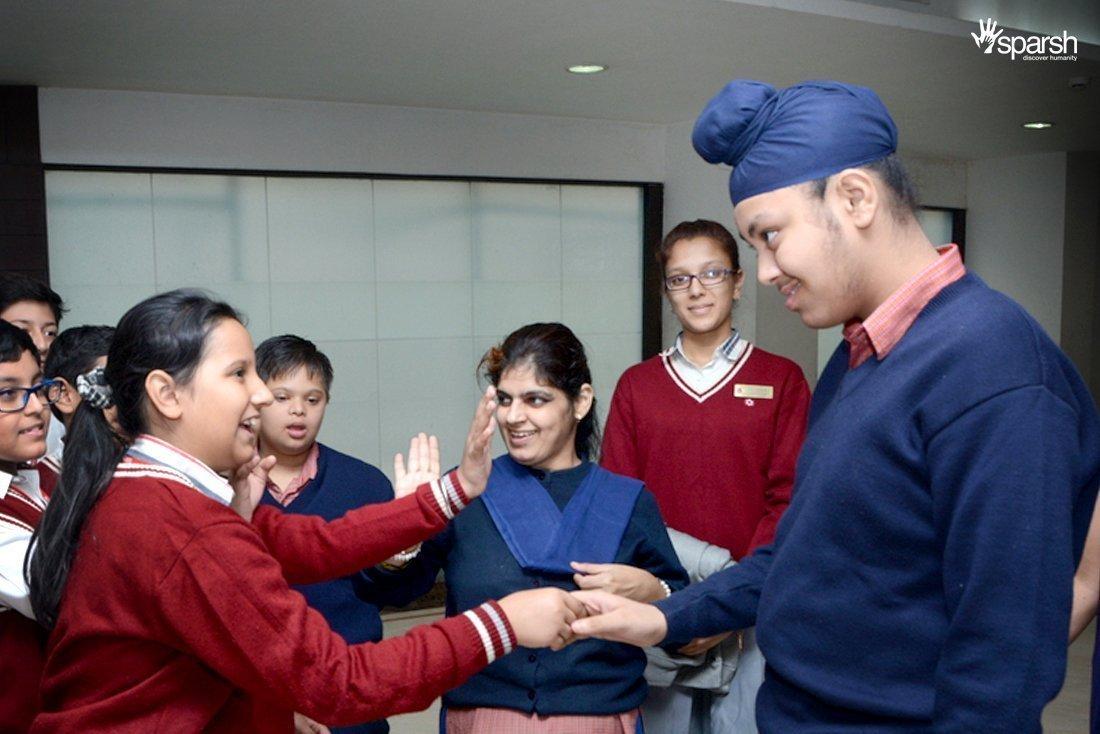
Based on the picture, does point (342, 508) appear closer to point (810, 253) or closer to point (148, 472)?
point (148, 472)

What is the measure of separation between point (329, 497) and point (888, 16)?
2.51 m

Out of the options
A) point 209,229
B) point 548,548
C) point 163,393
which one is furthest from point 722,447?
point 209,229

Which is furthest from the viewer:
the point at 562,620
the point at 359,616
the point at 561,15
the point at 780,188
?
the point at 561,15

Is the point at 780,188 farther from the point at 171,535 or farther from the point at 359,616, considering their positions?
the point at 359,616

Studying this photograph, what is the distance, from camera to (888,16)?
3404mm

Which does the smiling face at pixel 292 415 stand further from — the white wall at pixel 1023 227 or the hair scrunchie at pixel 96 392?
the white wall at pixel 1023 227

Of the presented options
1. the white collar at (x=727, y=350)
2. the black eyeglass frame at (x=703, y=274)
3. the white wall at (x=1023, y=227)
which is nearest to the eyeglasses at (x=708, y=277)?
the black eyeglass frame at (x=703, y=274)

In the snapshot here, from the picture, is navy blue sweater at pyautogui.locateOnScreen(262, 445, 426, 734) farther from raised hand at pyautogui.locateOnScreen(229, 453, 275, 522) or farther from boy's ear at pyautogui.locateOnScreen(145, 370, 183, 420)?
boy's ear at pyautogui.locateOnScreen(145, 370, 183, 420)

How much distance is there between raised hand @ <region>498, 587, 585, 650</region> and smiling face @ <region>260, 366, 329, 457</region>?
106cm

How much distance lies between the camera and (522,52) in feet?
12.2

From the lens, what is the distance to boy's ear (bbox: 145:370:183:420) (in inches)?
54.1

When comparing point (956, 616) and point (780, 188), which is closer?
point (956, 616)

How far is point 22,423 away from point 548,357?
3.36ft

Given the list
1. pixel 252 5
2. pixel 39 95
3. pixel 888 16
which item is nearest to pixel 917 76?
pixel 888 16
